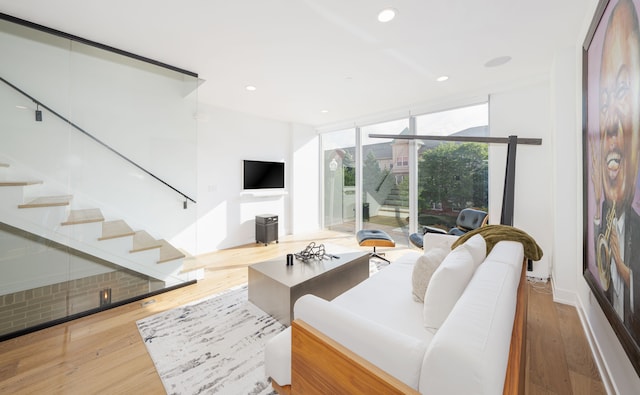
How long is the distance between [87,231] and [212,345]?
1.76 m

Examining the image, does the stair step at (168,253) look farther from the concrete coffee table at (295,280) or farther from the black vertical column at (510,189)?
the black vertical column at (510,189)

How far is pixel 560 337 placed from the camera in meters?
2.18

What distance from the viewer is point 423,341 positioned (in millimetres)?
1112

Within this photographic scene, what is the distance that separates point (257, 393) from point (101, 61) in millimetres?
3352

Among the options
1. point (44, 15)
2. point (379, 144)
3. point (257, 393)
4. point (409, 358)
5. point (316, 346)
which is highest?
point (44, 15)

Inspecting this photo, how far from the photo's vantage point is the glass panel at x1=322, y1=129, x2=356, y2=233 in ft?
19.9

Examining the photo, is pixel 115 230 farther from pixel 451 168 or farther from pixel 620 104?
pixel 451 168

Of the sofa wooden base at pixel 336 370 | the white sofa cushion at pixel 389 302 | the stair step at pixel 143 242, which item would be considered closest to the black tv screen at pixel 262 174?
the stair step at pixel 143 242

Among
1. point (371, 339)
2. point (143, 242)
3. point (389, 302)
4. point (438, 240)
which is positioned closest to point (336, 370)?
point (371, 339)

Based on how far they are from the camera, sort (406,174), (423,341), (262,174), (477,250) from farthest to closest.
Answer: (262,174)
(406,174)
(477,250)
(423,341)

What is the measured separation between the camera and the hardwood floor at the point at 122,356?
170 cm

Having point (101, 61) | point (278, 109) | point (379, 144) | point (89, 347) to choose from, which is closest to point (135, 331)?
point (89, 347)

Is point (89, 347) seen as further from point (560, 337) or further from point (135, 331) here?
point (560, 337)

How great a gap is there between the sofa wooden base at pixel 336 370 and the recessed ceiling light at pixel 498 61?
289 centimetres
